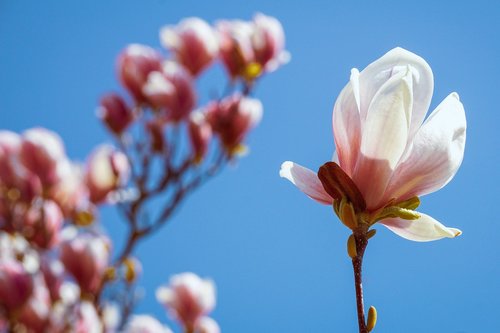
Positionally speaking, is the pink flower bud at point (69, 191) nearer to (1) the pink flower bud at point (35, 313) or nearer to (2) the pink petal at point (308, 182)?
(1) the pink flower bud at point (35, 313)

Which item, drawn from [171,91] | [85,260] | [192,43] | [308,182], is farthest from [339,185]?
[192,43]

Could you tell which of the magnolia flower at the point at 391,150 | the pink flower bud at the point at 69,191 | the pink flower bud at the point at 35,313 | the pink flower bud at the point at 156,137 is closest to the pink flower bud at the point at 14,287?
the pink flower bud at the point at 35,313

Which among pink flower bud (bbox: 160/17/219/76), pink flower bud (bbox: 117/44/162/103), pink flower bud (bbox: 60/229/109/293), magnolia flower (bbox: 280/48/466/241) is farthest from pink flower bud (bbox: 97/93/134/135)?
magnolia flower (bbox: 280/48/466/241)

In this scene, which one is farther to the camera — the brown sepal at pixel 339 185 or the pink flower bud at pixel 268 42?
the pink flower bud at pixel 268 42

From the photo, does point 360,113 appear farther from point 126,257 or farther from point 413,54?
point 126,257

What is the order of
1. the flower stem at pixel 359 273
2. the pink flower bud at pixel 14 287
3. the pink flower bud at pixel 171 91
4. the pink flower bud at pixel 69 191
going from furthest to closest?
the pink flower bud at pixel 171 91 → the pink flower bud at pixel 69 191 → the pink flower bud at pixel 14 287 → the flower stem at pixel 359 273
